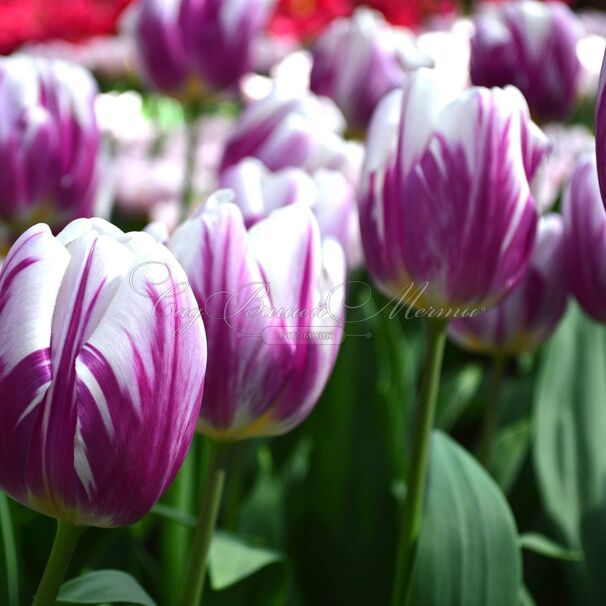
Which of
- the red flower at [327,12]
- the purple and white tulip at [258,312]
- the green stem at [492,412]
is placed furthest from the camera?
the red flower at [327,12]

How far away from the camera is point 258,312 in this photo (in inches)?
22.1

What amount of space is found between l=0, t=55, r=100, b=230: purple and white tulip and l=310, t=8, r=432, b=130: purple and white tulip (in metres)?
0.44

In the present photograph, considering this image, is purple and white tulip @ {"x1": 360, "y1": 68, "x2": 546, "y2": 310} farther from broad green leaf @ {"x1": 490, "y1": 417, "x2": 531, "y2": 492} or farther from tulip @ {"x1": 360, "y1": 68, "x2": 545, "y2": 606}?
broad green leaf @ {"x1": 490, "y1": 417, "x2": 531, "y2": 492}

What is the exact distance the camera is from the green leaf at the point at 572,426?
34.3 inches

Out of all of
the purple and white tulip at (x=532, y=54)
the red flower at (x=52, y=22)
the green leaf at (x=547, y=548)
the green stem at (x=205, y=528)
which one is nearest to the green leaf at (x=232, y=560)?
the green stem at (x=205, y=528)

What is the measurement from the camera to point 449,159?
62 cm

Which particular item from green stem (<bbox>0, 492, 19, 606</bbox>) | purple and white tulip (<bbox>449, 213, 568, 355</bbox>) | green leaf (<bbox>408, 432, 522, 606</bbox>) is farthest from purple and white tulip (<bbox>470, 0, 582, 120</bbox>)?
green stem (<bbox>0, 492, 19, 606</bbox>)

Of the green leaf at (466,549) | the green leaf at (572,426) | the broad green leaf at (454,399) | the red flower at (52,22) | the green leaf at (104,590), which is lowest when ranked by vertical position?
the red flower at (52,22)

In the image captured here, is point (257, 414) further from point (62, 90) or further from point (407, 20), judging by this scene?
point (407, 20)

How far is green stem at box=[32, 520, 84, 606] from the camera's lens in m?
0.47

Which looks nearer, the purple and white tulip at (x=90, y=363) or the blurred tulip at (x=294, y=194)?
the purple and white tulip at (x=90, y=363)

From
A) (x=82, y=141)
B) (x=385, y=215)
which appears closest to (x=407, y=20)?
(x=82, y=141)

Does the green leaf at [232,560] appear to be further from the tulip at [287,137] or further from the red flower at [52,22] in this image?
the red flower at [52,22]

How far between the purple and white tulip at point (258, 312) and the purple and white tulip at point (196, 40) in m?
0.71
